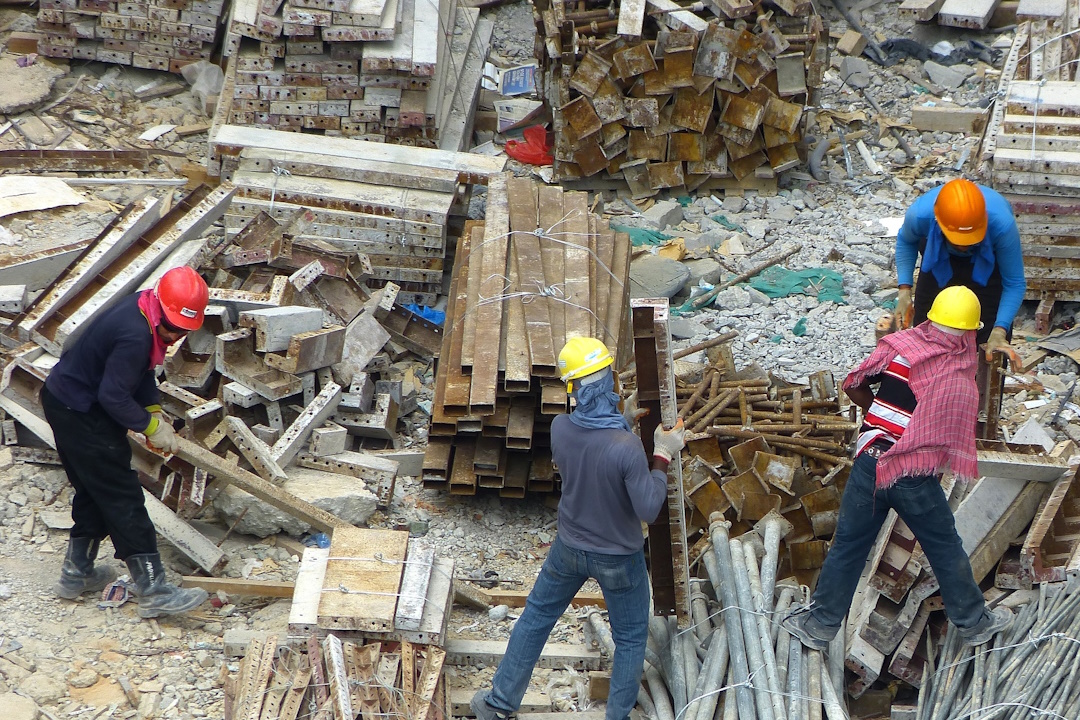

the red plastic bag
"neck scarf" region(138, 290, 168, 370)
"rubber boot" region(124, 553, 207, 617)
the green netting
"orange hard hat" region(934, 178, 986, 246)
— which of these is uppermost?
"orange hard hat" region(934, 178, 986, 246)

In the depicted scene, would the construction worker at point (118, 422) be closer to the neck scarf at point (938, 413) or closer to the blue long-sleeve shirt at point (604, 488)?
the blue long-sleeve shirt at point (604, 488)

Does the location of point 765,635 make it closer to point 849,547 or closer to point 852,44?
point 849,547

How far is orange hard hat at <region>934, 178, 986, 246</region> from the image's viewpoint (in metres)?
5.72

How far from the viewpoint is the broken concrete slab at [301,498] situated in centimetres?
683

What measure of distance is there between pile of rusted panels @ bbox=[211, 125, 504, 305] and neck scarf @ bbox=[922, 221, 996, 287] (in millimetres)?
4641

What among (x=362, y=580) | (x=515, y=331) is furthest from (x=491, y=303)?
(x=362, y=580)

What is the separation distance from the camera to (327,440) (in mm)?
7629

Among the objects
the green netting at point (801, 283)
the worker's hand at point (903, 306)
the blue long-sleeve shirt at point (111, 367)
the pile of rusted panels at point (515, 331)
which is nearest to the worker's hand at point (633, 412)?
the pile of rusted panels at point (515, 331)

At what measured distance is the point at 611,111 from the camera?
11531mm

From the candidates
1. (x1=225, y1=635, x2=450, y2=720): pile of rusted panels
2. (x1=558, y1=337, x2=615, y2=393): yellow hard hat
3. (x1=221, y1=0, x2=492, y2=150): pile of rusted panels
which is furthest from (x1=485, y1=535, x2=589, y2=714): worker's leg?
(x1=221, y1=0, x2=492, y2=150): pile of rusted panels

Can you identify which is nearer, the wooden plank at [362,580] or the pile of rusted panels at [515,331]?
the wooden plank at [362,580]

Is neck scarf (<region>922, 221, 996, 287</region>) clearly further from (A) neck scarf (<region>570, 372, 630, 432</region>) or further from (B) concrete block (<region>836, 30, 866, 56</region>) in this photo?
(B) concrete block (<region>836, 30, 866, 56</region>)

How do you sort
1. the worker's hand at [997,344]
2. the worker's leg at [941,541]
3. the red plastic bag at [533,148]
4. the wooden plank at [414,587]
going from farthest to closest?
the red plastic bag at [533,148] → the worker's hand at [997,344] → the wooden plank at [414,587] → the worker's leg at [941,541]

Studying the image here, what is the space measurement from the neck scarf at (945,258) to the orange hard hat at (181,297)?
401 centimetres
